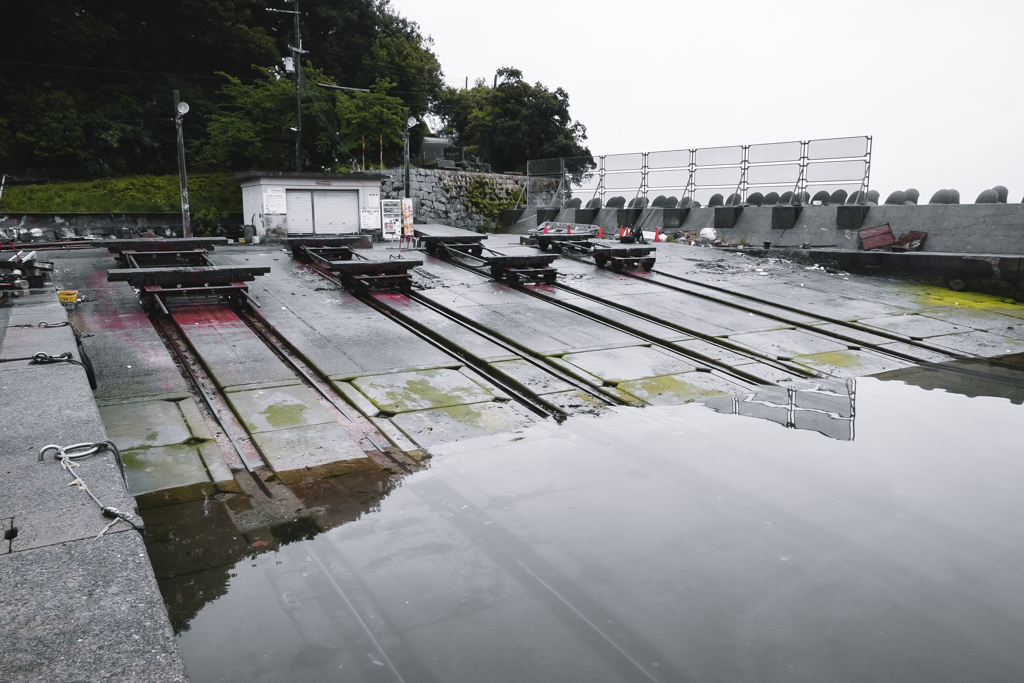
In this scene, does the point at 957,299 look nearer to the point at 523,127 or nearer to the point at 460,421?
the point at 460,421

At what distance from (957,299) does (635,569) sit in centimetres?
1272

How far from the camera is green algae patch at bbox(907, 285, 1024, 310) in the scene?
1344 cm

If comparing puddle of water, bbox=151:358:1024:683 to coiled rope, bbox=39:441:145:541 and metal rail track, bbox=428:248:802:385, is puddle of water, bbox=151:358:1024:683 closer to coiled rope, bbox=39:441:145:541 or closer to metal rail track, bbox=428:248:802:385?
coiled rope, bbox=39:441:145:541

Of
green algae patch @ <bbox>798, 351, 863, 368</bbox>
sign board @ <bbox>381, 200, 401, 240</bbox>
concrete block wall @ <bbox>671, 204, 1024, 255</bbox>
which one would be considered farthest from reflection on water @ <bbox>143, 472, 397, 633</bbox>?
sign board @ <bbox>381, 200, 401, 240</bbox>

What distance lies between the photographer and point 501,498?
18.0ft

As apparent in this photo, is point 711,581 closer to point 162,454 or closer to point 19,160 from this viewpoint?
point 162,454

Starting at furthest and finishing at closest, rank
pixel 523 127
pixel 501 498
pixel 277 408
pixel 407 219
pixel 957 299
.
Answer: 1. pixel 523 127
2. pixel 407 219
3. pixel 957 299
4. pixel 277 408
5. pixel 501 498

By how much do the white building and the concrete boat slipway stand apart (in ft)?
35.6

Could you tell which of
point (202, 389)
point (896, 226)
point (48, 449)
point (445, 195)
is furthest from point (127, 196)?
point (48, 449)

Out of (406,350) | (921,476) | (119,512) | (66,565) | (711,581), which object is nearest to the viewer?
(66,565)

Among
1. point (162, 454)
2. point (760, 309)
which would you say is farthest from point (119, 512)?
point (760, 309)

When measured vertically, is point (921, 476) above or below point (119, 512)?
below

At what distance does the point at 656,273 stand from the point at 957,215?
702 cm

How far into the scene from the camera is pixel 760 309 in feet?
42.3
